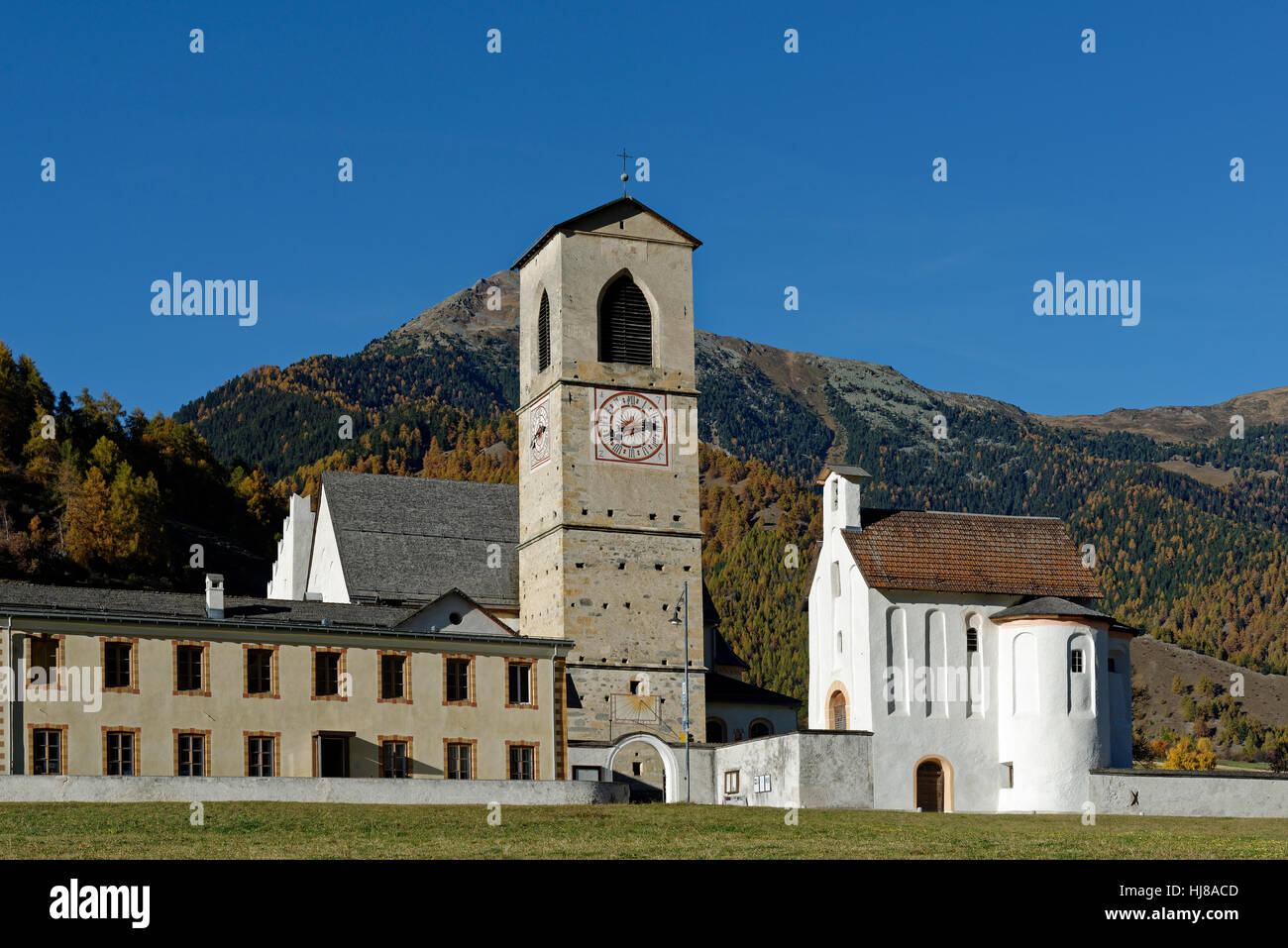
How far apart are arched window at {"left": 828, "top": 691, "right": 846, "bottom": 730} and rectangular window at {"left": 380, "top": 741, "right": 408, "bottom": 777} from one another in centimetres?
1761

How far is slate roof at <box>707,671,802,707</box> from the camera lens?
78.2 m

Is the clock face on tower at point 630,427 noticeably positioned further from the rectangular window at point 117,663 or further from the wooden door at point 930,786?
the rectangular window at point 117,663

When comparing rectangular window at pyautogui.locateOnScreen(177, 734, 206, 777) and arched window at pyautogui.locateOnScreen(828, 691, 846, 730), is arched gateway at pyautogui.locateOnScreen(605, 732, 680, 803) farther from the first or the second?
rectangular window at pyautogui.locateOnScreen(177, 734, 206, 777)

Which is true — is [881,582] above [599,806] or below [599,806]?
above

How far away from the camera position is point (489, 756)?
58.9 meters

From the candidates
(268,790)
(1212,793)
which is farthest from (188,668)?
(1212,793)

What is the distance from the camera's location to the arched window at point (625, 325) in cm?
7406

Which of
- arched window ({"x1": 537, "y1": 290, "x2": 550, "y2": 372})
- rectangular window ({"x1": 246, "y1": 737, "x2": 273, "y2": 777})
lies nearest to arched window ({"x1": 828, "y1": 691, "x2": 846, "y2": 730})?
arched window ({"x1": 537, "y1": 290, "x2": 550, "y2": 372})

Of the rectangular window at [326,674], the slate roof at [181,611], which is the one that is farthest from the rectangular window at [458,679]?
the rectangular window at [326,674]

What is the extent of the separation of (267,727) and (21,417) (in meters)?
76.9

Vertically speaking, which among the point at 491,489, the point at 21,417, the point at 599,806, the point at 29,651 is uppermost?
the point at 21,417

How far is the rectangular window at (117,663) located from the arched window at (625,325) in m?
26.0
